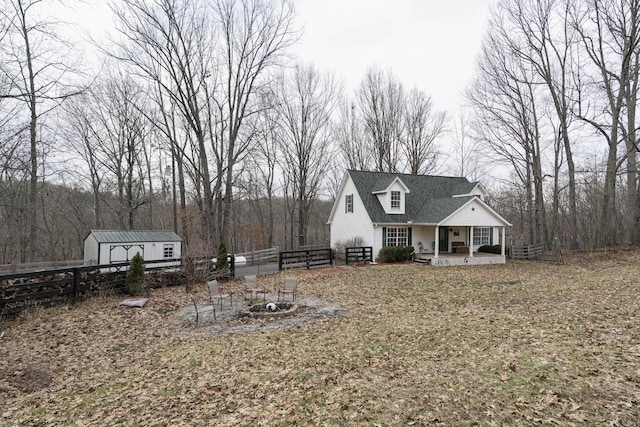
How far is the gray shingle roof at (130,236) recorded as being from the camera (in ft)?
64.0

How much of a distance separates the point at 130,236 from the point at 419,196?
1884cm

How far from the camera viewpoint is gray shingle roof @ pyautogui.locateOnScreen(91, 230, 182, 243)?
64.0ft

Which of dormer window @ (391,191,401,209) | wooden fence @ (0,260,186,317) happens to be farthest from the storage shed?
dormer window @ (391,191,401,209)

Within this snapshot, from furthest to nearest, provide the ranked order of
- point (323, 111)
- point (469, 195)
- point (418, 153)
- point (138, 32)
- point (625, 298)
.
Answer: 1. point (418, 153)
2. point (323, 111)
3. point (469, 195)
4. point (138, 32)
5. point (625, 298)

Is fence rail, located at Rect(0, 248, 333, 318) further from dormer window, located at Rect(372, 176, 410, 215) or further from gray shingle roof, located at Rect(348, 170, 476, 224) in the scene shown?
dormer window, located at Rect(372, 176, 410, 215)

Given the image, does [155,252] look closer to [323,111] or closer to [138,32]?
[138,32]

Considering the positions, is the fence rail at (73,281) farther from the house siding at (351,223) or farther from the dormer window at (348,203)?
the dormer window at (348,203)

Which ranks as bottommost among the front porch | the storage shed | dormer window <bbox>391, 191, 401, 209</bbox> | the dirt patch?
the dirt patch

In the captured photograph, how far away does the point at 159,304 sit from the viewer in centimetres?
1155

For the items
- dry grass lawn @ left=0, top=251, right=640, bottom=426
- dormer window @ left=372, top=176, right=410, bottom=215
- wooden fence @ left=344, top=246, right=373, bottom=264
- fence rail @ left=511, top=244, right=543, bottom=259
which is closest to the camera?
dry grass lawn @ left=0, top=251, right=640, bottom=426

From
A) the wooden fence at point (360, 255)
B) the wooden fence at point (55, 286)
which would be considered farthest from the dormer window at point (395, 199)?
the wooden fence at point (55, 286)

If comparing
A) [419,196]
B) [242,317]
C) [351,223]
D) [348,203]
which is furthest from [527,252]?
[242,317]

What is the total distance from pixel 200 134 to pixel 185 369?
1575 cm

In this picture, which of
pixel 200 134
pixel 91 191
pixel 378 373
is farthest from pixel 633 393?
pixel 91 191
